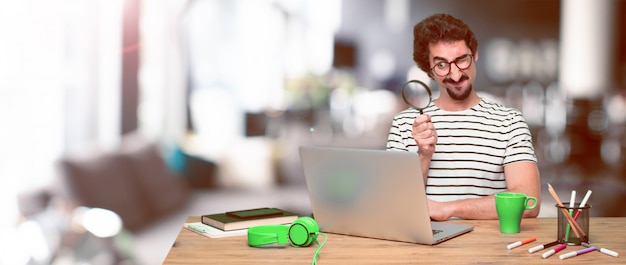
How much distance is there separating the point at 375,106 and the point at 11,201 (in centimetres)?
269

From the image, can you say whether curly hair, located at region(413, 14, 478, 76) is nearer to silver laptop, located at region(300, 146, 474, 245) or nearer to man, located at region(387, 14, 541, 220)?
man, located at region(387, 14, 541, 220)

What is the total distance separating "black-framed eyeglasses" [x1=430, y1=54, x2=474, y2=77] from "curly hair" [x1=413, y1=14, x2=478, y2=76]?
68 millimetres

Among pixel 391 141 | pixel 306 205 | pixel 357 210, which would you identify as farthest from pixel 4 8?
pixel 357 210

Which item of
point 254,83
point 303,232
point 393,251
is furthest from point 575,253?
point 254,83

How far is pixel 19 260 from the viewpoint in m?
3.81

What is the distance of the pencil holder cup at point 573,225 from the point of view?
5.23 feet

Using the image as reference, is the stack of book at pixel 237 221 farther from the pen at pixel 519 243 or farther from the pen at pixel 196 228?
the pen at pixel 519 243

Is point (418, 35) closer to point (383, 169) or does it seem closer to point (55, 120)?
point (383, 169)

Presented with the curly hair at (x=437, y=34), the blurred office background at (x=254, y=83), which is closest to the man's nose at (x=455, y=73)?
the curly hair at (x=437, y=34)

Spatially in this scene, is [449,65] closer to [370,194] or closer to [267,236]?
[370,194]

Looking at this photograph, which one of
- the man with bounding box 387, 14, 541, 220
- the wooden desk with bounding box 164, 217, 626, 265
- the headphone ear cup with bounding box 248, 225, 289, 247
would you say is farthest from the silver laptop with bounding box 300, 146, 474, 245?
the man with bounding box 387, 14, 541, 220

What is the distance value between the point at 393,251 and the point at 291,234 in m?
0.22

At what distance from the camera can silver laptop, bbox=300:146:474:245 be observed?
1.54m

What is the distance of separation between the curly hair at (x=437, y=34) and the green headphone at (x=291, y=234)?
0.96 m
